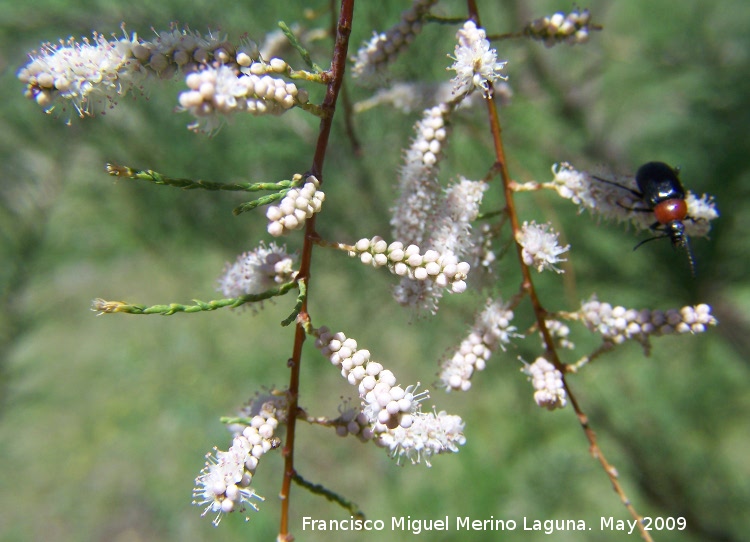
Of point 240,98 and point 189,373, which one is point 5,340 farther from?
point 240,98

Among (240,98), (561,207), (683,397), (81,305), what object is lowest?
(240,98)

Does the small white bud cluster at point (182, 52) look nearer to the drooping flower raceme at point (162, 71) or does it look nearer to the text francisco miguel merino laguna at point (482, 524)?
the drooping flower raceme at point (162, 71)

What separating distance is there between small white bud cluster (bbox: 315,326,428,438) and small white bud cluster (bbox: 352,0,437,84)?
44 cm

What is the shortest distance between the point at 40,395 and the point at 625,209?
6.85 feet

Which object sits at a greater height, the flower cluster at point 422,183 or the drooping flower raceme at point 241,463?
the flower cluster at point 422,183

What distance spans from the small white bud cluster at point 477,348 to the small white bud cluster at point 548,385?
6 cm

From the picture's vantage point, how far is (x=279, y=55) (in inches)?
43.5

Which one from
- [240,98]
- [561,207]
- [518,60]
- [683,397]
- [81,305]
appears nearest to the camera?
[240,98]

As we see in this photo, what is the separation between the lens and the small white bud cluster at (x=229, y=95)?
488 millimetres

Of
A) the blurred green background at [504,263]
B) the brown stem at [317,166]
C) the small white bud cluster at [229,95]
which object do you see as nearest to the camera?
the small white bud cluster at [229,95]

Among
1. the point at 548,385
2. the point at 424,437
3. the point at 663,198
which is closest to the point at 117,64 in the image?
the point at 424,437

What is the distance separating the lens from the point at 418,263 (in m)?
0.58

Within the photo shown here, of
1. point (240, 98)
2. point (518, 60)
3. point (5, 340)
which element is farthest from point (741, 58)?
point (5, 340)

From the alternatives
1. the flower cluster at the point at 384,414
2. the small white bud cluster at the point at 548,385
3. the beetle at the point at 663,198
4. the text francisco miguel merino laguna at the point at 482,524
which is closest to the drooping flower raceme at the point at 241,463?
the flower cluster at the point at 384,414
